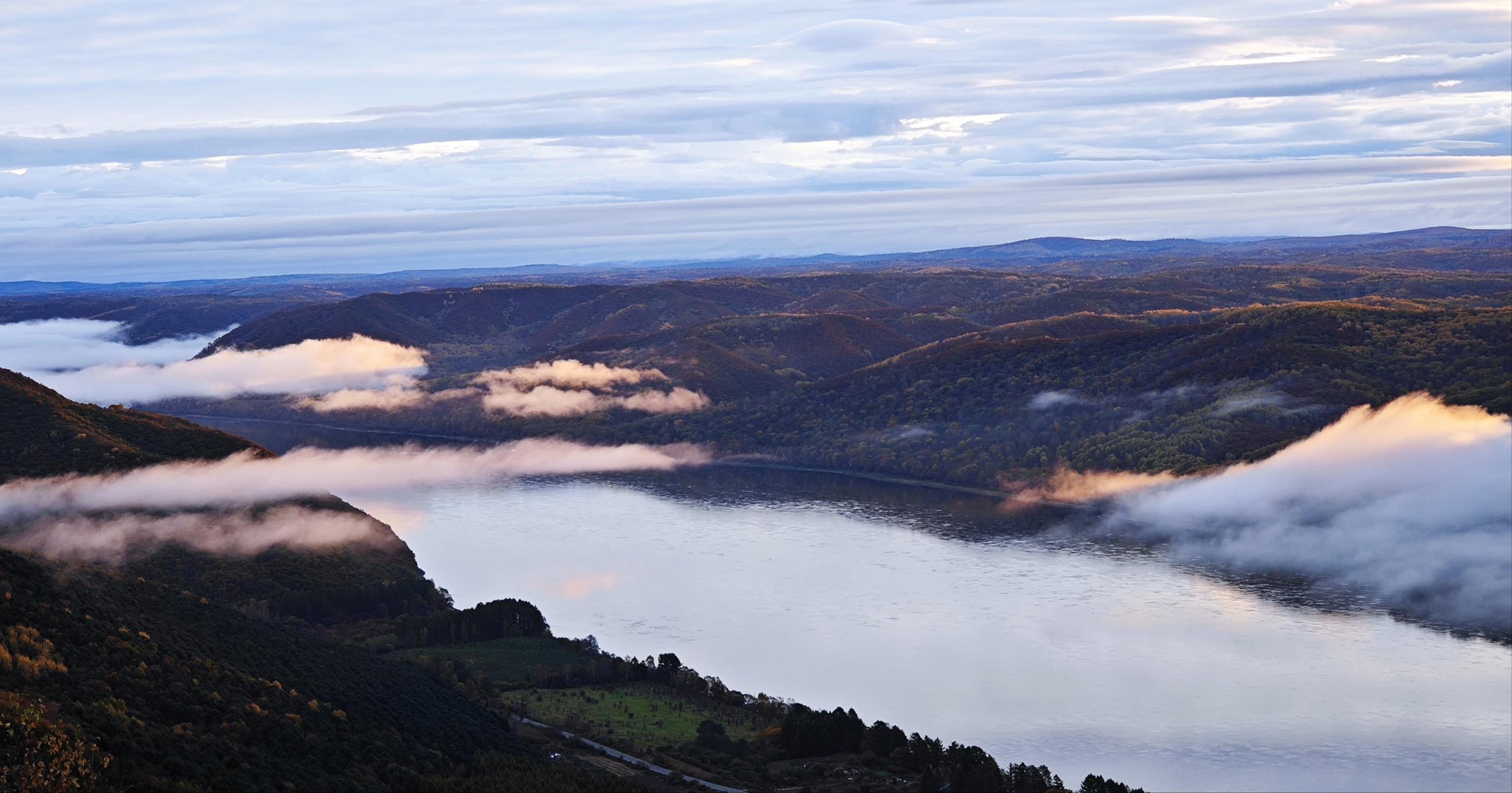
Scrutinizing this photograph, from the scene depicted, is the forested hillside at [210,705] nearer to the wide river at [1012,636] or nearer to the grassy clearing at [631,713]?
the grassy clearing at [631,713]

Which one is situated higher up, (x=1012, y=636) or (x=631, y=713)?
(x=1012, y=636)

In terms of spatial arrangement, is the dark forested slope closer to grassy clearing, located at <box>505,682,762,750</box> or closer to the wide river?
the wide river

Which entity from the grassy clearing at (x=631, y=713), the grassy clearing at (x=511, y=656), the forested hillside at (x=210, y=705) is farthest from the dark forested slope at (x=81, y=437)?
the grassy clearing at (x=631, y=713)

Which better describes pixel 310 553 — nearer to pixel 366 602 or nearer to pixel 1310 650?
pixel 366 602

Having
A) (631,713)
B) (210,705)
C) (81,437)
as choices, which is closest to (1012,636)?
(631,713)

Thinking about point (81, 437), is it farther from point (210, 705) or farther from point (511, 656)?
point (210, 705)

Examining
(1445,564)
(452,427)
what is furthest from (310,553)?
(452,427)
